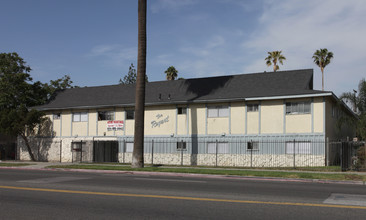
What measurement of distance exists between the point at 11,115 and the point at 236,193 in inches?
1139

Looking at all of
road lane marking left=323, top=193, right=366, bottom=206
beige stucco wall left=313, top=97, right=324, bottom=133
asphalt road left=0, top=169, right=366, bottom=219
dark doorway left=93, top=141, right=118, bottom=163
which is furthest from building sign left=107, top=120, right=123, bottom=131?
road lane marking left=323, top=193, right=366, bottom=206

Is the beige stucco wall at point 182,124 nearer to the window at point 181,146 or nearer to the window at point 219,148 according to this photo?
the window at point 181,146

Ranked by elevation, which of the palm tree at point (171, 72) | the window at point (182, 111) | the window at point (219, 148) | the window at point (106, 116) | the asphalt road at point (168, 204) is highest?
the palm tree at point (171, 72)

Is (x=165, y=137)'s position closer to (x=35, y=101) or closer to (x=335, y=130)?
(x=335, y=130)

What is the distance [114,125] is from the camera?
3331cm

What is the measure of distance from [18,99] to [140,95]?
2058 cm

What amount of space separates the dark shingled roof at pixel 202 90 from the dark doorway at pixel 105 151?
12.3 feet

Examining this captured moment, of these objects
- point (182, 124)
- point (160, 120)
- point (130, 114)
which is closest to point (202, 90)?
point (182, 124)

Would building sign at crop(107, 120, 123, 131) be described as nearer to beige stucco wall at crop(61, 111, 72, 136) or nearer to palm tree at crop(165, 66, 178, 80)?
beige stucco wall at crop(61, 111, 72, 136)

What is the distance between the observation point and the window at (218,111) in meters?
29.4

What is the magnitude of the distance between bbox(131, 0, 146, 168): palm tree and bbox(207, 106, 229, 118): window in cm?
735

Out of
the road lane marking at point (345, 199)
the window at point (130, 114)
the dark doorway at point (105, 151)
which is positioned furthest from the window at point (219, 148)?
the road lane marking at point (345, 199)

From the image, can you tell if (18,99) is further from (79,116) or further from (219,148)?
(219,148)

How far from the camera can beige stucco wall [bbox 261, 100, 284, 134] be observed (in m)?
27.4
